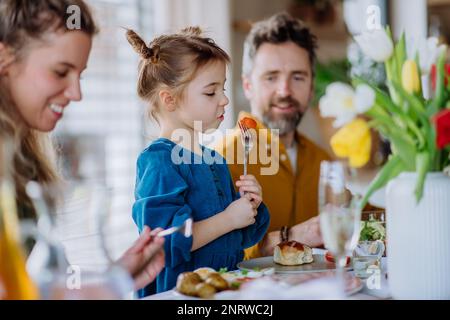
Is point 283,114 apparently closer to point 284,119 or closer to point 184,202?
point 284,119

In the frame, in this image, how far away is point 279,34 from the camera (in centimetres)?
211

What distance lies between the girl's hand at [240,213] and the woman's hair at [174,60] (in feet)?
0.92

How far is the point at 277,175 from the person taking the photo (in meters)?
1.95

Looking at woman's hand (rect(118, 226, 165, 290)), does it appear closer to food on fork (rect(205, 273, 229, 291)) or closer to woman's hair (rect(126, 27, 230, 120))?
food on fork (rect(205, 273, 229, 291))

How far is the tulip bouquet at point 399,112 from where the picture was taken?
100 cm

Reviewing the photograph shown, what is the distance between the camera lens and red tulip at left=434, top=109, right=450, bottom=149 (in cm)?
97

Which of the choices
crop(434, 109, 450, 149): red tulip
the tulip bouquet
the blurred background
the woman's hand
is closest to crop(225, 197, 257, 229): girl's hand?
the woman's hand

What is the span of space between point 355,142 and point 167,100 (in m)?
0.56

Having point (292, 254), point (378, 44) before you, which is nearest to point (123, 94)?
point (292, 254)

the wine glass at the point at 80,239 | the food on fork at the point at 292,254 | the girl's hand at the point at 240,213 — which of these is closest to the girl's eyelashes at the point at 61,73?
the wine glass at the point at 80,239

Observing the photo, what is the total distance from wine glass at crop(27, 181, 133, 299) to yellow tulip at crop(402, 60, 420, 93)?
0.53m

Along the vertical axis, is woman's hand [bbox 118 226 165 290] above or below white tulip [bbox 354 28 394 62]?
below

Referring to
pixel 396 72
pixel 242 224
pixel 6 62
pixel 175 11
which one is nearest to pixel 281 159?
pixel 242 224

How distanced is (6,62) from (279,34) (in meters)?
1.18
